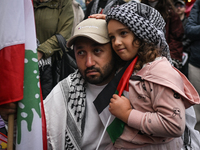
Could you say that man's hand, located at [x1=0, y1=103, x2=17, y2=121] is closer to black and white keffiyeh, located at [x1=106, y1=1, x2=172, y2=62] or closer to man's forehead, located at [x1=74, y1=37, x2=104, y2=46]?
man's forehead, located at [x1=74, y1=37, x2=104, y2=46]

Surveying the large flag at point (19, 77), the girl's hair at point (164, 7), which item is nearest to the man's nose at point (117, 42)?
the large flag at point (19, 77)

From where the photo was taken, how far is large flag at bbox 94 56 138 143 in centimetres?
171

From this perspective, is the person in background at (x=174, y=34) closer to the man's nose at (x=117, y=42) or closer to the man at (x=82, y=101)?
the man at (x=82, y=101)

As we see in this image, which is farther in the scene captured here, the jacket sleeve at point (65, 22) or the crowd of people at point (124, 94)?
the jacket sleeve at point (65, 22)

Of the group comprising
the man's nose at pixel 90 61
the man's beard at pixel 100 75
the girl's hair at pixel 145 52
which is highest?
the girl's hair at pixel 145 52

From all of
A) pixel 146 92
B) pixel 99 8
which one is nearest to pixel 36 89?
pixel 146 92

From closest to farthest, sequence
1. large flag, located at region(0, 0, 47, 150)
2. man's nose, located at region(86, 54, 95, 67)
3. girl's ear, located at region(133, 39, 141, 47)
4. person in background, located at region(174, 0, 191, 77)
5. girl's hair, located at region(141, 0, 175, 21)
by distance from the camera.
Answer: large flag, located at region(0, 0, 47, 150) → girl's ear, located at region(133, 39, 141, 47) → man's nose, located at region(86, 54, 95, 67) → girl's hair, located at region(141, 0, 175, 21) → person in background, located at region(174, 0, 191, 77)

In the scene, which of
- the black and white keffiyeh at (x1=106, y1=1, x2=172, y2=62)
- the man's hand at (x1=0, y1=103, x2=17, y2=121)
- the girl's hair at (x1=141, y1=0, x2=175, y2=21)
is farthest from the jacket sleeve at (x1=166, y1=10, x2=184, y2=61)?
the man's hand at (x1=0, y1=103, x2=17, y2=121)

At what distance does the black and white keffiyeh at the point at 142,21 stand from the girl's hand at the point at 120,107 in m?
0.53

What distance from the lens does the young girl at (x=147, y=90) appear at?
60.1 inches

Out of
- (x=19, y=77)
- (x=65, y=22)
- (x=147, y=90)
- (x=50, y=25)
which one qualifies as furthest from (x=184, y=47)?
(x=19, y=77)

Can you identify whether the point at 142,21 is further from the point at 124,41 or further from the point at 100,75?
the point at 100,75

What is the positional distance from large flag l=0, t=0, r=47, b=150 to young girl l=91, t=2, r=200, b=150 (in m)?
0.58

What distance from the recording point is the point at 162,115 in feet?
5.00
